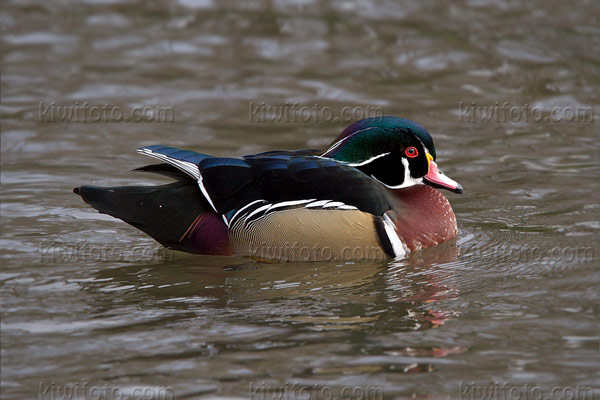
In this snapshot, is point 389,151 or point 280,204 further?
point 389,151

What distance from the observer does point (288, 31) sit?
44.1 feet

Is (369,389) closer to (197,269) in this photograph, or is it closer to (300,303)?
(300,303)

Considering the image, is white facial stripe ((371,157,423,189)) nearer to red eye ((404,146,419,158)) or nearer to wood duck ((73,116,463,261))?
red eye ((404,146,419,158))

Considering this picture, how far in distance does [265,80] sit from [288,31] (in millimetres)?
1783

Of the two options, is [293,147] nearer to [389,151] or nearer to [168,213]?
[389,151]

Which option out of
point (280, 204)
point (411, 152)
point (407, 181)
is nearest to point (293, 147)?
point (407, 181)

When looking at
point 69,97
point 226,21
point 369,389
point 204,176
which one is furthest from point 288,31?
point 369,389

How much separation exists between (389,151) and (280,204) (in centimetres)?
97

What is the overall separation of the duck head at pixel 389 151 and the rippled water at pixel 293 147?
642mm

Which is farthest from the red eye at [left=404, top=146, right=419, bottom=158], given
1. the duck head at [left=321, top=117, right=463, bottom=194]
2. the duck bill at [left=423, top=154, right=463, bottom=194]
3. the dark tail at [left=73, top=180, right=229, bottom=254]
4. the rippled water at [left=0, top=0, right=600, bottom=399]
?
the dark tail at [left=73, top=180, right=229, bottom=254]

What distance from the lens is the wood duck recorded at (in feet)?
23.2

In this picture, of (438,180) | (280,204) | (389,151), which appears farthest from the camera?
(438,180)

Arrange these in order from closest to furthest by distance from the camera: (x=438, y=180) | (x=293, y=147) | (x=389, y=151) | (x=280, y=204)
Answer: (x=280, y=204) → (x=389, y=151) → (x=438, y=180) → (x=293, y=147)

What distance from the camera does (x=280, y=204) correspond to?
7105 millimetres
